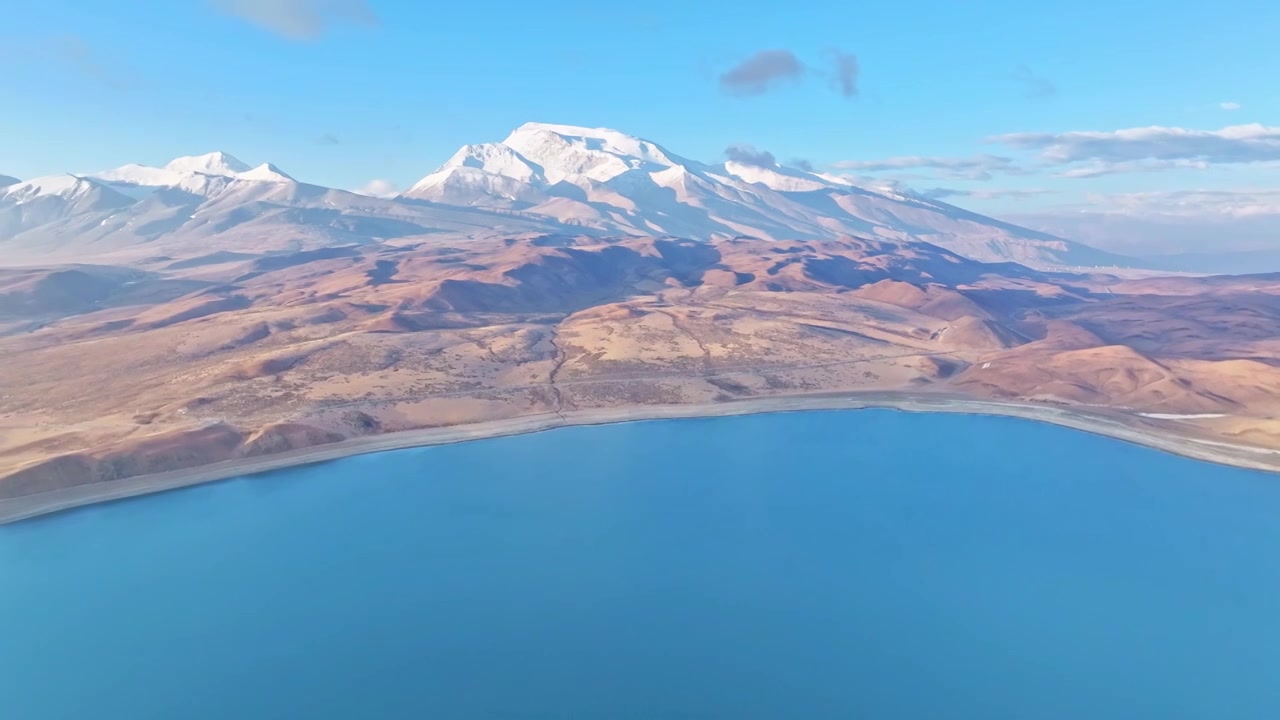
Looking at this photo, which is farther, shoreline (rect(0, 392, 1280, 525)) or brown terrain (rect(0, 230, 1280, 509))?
brown terrain (rect(0, 230, 1280, 509))

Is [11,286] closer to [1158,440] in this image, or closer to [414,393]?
[414,393]

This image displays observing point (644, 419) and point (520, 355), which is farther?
point (520, 355)

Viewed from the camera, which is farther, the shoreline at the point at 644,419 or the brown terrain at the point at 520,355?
the brown terrain at the point at 520,355

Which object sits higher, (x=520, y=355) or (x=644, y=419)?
(x=520, y=355)

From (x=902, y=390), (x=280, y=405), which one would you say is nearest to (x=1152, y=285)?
(x=902, y=390)
